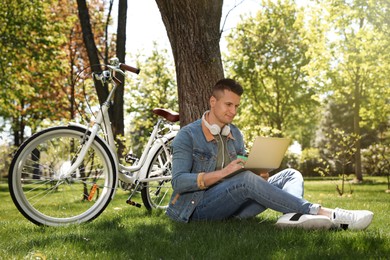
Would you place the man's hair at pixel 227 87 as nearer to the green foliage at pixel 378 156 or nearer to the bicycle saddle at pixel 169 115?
the bicycle saddle at pixel 169 115

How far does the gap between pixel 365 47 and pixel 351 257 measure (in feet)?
55.9

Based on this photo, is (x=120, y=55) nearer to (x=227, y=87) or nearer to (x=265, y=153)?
(x=227, y=87)

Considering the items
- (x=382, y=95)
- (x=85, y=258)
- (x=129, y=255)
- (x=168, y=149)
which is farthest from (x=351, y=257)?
(x=382, y=95)

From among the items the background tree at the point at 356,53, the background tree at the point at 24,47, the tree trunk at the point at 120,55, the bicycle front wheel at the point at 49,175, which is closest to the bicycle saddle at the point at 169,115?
the bicycle front wheel at the point at 49,175

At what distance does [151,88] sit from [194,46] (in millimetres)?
26052

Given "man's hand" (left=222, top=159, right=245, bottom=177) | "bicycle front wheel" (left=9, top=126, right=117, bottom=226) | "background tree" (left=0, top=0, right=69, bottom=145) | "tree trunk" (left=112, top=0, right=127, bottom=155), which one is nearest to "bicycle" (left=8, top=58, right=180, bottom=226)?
"bicycle front wheel" (left=9, top=126, right=117, bottom=226)

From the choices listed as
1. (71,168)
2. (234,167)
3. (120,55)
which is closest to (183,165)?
(234,167)

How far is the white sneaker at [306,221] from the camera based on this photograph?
394cm

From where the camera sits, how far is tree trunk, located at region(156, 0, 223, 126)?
5.66 m

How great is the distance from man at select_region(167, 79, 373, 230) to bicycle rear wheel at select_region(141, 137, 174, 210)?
1.39 metres

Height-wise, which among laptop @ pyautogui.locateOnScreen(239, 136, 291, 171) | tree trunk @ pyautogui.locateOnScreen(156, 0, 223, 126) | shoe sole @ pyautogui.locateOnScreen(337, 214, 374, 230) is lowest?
shoe sole @ pyautogui.locateOnScreen(337, 214, 374, 230)

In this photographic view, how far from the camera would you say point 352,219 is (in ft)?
13.3

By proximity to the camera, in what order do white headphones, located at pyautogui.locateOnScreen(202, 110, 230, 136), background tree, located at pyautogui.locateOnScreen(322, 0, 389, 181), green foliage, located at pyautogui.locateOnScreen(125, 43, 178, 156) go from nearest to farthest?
white headphones, located at pyautogui.locateOnScreen(202, 110, 230, 136) → background tree, located at pyautogui.locateOnScreen(322, 0, 389, 181) → green foliage, located at pyautogui.locateOnScreen(125, 43, 178, 156)

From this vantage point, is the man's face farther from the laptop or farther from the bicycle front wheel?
the bicycle front wheel
